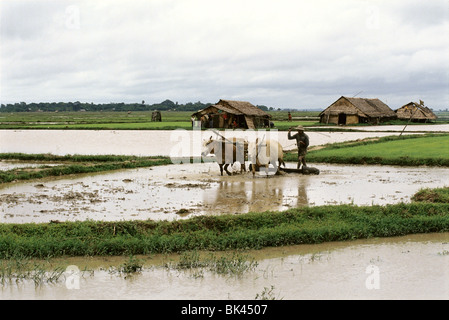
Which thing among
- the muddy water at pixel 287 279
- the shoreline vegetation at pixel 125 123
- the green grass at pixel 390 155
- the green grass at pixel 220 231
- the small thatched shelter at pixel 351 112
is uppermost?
the small thatched shelter at pixel 351 112

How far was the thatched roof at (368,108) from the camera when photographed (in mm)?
44775

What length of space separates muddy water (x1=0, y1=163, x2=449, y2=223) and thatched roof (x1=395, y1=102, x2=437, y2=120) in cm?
3540

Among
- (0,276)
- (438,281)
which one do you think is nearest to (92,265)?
(0,276)

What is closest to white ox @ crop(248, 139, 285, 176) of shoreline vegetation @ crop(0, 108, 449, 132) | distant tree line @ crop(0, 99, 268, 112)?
shoreline vegetation @ crop(0, 108, 449, 132)

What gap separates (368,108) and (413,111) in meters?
5.11

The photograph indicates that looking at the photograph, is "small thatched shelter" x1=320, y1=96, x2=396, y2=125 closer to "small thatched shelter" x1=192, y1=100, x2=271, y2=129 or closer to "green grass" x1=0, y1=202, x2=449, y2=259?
"small thatched shelter" x1=192, y1=100, x2=271, y2=129

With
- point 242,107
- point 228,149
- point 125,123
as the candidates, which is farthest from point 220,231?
point 125,123

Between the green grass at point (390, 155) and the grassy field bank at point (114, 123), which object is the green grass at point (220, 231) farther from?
the grassy field bank at point (114, 123)

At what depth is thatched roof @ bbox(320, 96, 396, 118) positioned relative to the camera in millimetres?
44775

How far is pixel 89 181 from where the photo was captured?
12648mm

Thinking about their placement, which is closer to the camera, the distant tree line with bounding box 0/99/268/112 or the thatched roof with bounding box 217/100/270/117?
the thatched roof with bounding box 217/100/270/117

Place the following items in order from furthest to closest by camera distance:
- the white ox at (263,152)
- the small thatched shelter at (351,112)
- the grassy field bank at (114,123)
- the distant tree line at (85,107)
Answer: the distant tree line at (85,107)
the small thatched shelter at (351,112)
the grassy field bank at (114,123)
the white ox at (263,152)

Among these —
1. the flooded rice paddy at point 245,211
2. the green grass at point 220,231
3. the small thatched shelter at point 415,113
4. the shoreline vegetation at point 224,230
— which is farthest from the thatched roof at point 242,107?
the green grass at point 220,231

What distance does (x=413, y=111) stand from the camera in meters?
47.8
